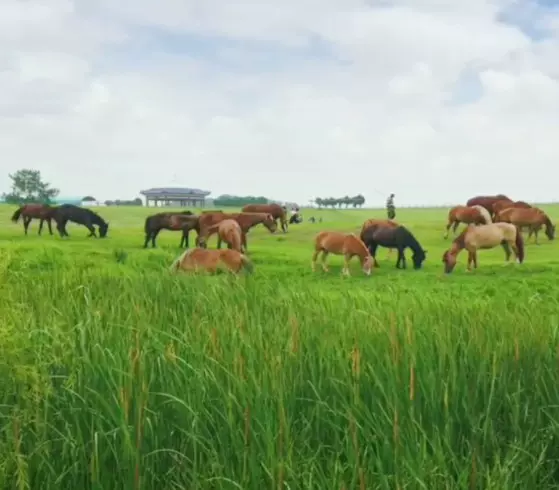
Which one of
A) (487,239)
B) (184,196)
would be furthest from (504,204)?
(184,196)

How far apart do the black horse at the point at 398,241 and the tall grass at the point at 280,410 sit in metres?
15.7

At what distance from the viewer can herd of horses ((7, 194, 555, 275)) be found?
15.4 metres

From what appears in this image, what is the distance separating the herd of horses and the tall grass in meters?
8.69

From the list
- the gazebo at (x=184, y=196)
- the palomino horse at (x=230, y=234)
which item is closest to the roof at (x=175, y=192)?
the gazebo at (x=184, y=196)

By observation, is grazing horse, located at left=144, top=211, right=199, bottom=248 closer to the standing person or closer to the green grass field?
the standing person

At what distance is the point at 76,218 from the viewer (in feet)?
93.3

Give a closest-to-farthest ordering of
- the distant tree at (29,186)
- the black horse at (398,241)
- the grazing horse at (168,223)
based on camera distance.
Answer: the black horse at (398,241) < the grazing horse at (168,223) < the distant tree at (29,186)

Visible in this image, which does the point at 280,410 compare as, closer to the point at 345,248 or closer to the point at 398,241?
the point at 345,248

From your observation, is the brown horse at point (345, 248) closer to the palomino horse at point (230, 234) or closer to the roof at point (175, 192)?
the palomino horse at point (230, 234)

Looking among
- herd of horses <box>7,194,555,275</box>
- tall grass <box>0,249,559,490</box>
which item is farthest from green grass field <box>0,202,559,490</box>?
herd of horses <box>7,194,555,275</box>

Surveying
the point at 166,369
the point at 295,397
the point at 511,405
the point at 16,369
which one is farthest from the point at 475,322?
the point at 16,369

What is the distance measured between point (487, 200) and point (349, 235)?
60.7 ft

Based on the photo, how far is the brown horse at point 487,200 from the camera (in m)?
34.9

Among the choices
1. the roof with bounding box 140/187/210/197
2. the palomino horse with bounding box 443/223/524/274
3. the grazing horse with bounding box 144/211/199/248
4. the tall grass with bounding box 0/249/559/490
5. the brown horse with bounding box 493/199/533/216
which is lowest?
the tall grass with bounding box 0/249/559/490
